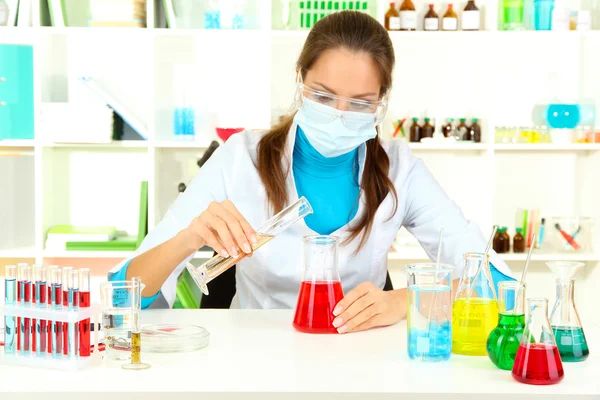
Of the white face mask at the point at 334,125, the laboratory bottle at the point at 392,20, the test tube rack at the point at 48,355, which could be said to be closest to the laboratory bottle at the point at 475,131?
the laboratory bottle at the point at 392,20

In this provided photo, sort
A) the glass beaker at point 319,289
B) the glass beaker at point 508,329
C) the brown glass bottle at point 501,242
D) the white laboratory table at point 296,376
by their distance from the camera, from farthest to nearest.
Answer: the brown glass bottle at point 501,242
the glass beaker at point 319,289
the glass beaker at point 508,329
the white laboratory table at point 296,376

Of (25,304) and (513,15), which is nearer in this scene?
(25,304)

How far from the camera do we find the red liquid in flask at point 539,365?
112 centimetres

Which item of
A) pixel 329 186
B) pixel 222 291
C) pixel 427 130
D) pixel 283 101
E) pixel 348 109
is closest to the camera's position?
pixel 348 109

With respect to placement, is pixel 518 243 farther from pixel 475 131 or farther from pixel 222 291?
pixel 222 291

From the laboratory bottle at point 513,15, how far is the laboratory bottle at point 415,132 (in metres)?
0.57

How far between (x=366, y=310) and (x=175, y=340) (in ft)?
1.24

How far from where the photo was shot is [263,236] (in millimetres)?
1397

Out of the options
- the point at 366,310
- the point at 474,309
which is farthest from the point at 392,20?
the point at 474,309

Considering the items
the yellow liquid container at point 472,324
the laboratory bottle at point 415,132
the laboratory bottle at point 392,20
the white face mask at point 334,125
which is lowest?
the yellow liquid container at point 472,324

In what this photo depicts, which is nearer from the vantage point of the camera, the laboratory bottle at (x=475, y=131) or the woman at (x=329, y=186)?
the woman at (x=329, y=186)

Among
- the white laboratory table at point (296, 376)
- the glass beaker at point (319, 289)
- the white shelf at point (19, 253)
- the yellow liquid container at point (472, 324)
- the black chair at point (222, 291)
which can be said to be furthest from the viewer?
the white shelf at point (19, 253)

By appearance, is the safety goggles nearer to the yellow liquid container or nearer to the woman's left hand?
the woman's left hand

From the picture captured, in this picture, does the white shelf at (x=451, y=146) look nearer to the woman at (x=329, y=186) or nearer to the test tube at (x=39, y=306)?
the woman at (x=329, y=186)
